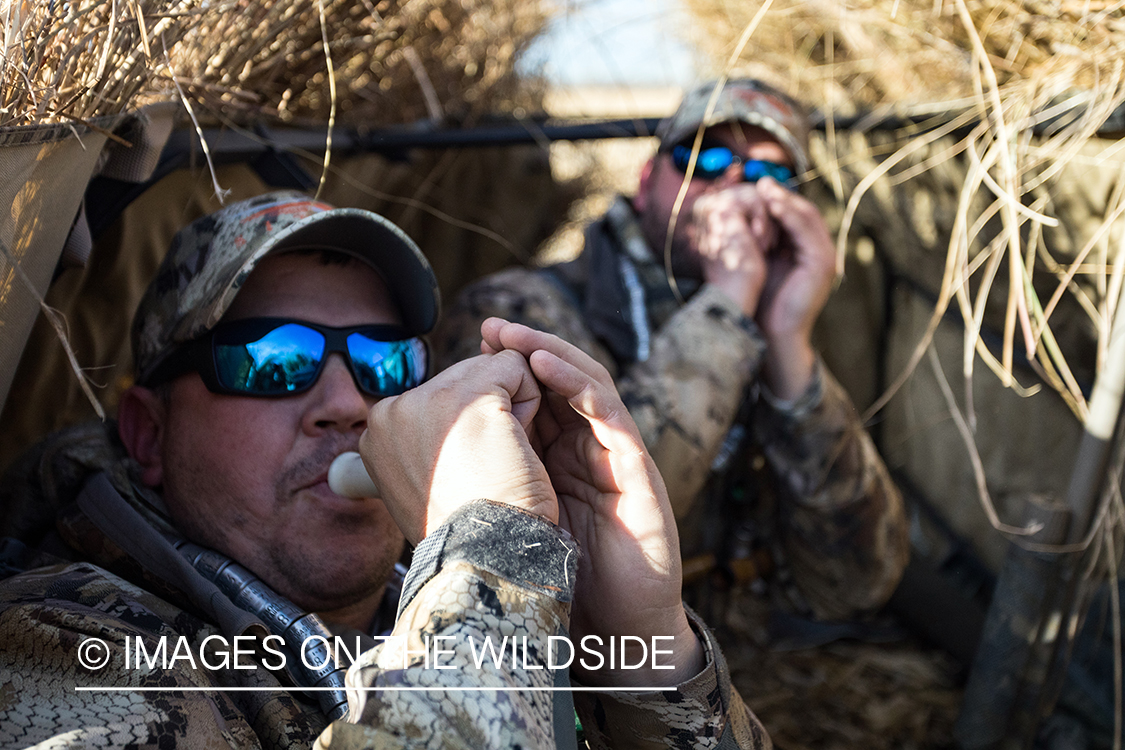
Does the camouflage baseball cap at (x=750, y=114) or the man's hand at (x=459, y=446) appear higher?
the camouflage baseball cap at (x=750, y=114)

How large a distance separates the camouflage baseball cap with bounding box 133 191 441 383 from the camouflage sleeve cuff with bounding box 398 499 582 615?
672 mm

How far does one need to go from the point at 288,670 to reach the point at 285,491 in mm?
316

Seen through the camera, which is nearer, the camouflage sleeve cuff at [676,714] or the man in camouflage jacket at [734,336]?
the camouflage sleeve cuff at [676,714]

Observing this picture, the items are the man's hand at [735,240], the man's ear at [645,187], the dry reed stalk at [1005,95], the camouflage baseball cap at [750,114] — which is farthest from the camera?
the man's ear at [645,187]

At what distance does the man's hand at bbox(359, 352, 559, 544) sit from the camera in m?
1.13

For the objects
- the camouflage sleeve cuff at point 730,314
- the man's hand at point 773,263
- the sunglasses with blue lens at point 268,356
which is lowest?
the sunglasses with blue lens at point 268,356

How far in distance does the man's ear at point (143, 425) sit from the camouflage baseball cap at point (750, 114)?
183 cm

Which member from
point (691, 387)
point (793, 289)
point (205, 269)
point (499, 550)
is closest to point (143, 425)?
point (205, 269)

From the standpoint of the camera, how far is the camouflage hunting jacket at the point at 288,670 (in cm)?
95

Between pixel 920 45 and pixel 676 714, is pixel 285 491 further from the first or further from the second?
pixel 920 45

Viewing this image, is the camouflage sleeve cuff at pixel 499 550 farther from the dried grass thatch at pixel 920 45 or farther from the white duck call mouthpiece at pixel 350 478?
the dried grass thatch at pixel 920 45

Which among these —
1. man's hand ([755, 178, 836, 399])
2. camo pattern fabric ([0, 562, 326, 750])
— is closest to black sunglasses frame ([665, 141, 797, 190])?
man's hand ([755, 178, 836, 399])

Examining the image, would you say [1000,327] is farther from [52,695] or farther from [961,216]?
[52,695]

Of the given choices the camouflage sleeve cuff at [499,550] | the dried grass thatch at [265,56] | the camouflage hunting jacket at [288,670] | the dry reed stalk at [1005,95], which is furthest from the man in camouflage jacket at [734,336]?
the camouflage sleeve cuff at [499,550]
